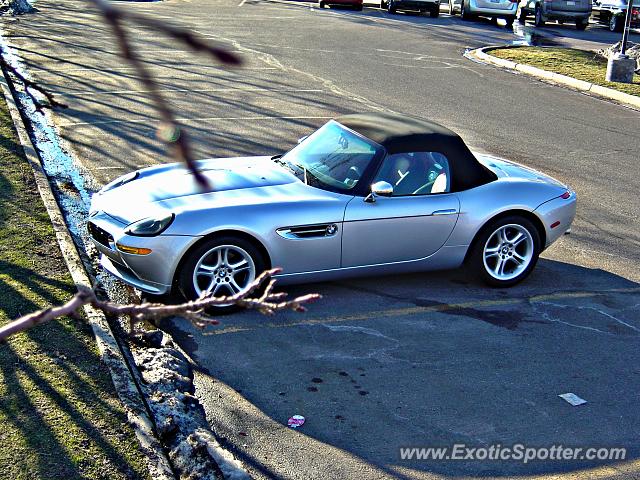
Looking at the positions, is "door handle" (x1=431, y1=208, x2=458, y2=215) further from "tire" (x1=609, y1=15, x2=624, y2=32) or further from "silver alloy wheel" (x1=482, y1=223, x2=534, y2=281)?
"tire" (x1=609, y1=15, x2=624, y2=32)

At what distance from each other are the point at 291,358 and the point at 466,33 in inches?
943

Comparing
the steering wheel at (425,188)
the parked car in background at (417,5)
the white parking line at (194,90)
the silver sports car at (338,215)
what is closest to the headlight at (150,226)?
the silver sports car at (338,215)

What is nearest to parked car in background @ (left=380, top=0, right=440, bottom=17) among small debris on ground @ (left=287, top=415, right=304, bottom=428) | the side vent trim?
the side vent trim

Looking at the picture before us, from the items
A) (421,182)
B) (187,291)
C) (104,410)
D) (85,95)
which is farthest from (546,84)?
(104,410)

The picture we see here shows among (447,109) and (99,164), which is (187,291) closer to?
(99,164)

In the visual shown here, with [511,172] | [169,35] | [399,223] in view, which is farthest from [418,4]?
[169,35]

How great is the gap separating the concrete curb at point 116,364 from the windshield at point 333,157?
213 centimetres

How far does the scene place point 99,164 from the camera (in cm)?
1112

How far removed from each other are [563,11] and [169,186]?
88.7ft

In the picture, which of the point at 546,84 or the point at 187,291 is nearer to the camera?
the point at 187,291

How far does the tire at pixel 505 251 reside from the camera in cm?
775

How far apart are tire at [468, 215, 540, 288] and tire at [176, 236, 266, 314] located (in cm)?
205

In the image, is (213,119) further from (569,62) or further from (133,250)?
(569,62)

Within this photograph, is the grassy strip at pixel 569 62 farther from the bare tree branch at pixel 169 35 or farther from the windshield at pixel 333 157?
the bare tree branch at pixel 169 35
